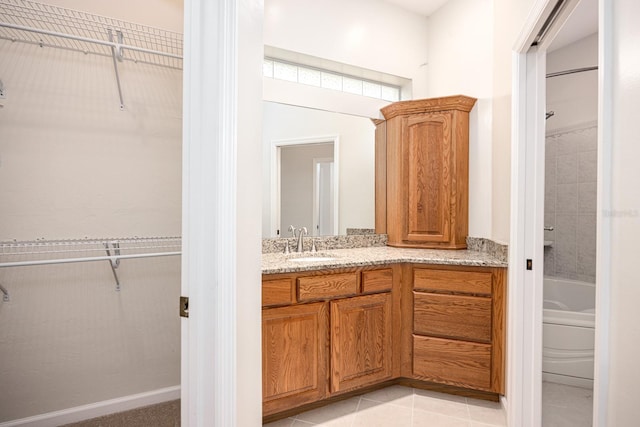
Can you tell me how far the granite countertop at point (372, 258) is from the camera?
6.71ft

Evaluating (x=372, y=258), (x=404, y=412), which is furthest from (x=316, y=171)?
(x=404, y=412)

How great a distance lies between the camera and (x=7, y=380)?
1842 mm

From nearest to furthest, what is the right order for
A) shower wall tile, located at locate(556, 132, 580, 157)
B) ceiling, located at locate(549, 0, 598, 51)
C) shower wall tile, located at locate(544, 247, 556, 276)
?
ceiling, located at locate(549, 0, 598, 51) → shower wall tile, located at locate(556, 132, 580, 157) → shower wall tile, located at locate(544, 247, 556, 276)

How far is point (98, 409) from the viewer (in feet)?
6.65

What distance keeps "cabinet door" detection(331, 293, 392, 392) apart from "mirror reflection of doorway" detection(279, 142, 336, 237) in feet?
2.32

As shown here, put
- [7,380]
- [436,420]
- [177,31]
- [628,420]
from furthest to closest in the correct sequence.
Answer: [177,31]
[436,420]
[7,380]
[628,420]

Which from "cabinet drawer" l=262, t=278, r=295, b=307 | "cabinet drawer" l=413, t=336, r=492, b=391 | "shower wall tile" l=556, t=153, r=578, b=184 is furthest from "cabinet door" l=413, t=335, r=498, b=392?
"shower wall tile" l=556, t=153, r=578, b=184

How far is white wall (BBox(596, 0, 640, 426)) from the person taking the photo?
774mm

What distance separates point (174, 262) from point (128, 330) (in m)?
0.47

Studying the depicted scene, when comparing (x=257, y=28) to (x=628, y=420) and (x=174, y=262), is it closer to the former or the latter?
(x=628, y=420)

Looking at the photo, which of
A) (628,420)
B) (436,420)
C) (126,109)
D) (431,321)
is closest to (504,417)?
(436,420)

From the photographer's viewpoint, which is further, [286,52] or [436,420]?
[286,52]

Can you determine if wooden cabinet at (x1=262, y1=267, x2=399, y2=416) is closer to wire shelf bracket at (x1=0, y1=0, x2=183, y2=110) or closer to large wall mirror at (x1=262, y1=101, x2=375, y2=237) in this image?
large wall mirror at (x1=262, y1=101, x2=375, y2=237)

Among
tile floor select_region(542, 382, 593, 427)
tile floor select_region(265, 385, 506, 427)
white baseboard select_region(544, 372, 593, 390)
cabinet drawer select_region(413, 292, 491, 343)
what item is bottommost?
tile floor select_region(265, 385, 506, 427)
